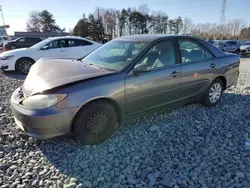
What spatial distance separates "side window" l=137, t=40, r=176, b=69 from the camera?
3291mm

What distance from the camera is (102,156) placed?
2.71 m

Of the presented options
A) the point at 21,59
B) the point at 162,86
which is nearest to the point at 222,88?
the point at 162,86

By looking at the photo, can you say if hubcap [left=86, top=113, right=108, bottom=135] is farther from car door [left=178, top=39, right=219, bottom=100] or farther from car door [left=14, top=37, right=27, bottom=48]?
car door [left=14, top=37, right=27, bottom=48]

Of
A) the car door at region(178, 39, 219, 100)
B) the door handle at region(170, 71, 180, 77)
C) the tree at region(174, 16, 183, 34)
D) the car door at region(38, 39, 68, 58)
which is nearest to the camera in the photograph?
the door handle at region(170, 71, 180, 77)

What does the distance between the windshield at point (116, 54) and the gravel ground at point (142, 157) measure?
3.55 feet

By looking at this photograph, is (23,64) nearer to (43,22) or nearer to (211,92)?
(211,92)

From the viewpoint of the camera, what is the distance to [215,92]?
4367 mm

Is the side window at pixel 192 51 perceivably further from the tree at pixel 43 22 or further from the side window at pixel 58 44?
the tree at pixel 43 22

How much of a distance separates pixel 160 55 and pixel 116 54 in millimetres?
762

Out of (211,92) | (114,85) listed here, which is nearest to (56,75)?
(114,85)

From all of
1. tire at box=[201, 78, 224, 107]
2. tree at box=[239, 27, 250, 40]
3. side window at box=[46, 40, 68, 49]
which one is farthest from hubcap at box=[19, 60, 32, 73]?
A: tree at box=[239, 27, 250, 40]

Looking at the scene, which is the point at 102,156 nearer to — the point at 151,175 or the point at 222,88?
the point at 151,175

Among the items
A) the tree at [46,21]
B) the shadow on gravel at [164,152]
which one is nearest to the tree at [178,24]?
the tree at [46,21]

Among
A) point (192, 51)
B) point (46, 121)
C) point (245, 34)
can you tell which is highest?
point (245, 34)
